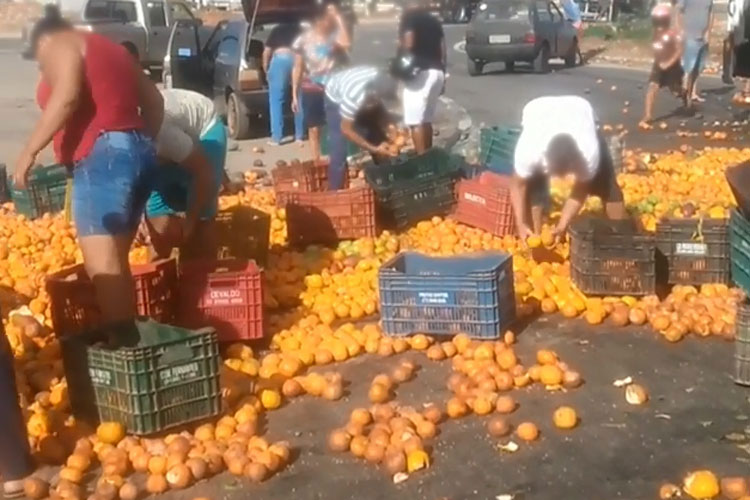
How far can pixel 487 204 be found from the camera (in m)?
9.11

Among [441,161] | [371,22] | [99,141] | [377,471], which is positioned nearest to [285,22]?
[441,161]

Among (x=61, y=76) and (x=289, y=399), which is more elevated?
(x=61, y=76)

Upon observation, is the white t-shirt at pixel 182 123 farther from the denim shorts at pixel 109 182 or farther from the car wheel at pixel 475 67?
the car wheel at pixel 475 67

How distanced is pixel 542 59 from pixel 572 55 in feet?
7.02

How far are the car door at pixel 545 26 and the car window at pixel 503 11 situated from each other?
36 cm

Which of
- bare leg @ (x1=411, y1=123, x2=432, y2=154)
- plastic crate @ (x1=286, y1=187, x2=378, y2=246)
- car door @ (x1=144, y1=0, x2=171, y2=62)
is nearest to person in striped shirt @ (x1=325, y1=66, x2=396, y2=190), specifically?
plastic crate @ (x1=286, y1=187, x2=378, y2=246)

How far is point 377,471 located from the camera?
5.15 m

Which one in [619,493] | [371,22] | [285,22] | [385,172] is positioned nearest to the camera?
[619,493]

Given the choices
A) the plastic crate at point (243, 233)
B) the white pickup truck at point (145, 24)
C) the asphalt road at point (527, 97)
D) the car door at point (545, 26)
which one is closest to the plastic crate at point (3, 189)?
the asphalt road at point (527, 97)

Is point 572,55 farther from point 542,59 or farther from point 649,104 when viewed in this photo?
point 649,104

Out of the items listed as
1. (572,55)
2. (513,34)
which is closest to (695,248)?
(513,34)

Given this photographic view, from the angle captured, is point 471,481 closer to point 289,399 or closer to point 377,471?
point 377,471

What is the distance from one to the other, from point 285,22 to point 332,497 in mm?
11741

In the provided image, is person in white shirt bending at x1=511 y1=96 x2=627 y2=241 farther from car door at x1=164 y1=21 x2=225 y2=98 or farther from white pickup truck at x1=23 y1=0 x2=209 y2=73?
white pickup truck at x1=23 y1=0 x2=209 y2=73
